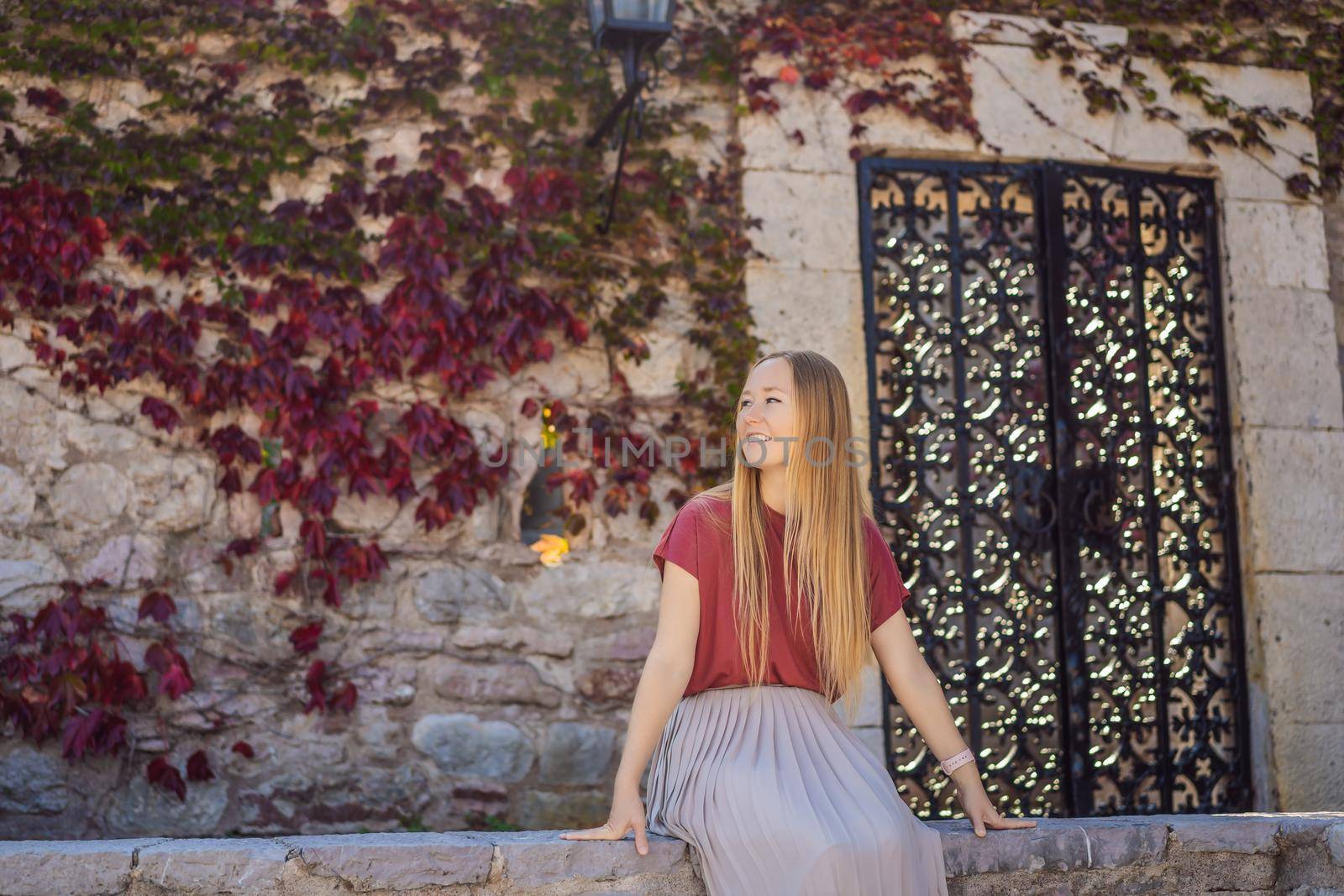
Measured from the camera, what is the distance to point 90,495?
362 cm

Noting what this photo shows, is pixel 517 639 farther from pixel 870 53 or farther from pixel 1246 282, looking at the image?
pixel 1246 282

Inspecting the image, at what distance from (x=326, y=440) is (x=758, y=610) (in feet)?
6.43

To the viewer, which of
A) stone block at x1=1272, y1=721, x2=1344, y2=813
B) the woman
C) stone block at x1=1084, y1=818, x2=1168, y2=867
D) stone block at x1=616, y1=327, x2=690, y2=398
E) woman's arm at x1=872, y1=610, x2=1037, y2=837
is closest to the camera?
the woman

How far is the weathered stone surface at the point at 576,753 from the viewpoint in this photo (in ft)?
12.2

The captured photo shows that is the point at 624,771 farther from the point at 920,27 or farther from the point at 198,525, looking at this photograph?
the point at 920,27

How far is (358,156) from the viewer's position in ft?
12.8

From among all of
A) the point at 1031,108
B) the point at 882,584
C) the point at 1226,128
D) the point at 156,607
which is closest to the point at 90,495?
the point at 156,607

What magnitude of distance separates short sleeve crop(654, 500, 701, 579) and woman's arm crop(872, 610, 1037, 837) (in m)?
0.44

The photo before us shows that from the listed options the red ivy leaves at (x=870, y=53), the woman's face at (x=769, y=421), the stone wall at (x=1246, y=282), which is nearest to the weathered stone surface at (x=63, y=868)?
the woman's face at (x=769, y=421)

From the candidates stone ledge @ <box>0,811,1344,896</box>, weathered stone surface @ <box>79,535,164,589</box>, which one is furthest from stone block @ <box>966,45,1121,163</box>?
weathered stone surface @ <box>79,535,164,589</box>

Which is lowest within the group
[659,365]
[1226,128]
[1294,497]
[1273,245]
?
[1294,497]

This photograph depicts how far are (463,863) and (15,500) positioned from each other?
217 centimetres

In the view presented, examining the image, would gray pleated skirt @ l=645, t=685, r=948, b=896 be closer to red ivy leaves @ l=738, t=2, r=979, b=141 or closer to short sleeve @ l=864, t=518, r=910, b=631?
short sleeve @ l=864, t=518, r=910, b=631

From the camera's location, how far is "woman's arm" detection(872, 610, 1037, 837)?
7.65 ft
